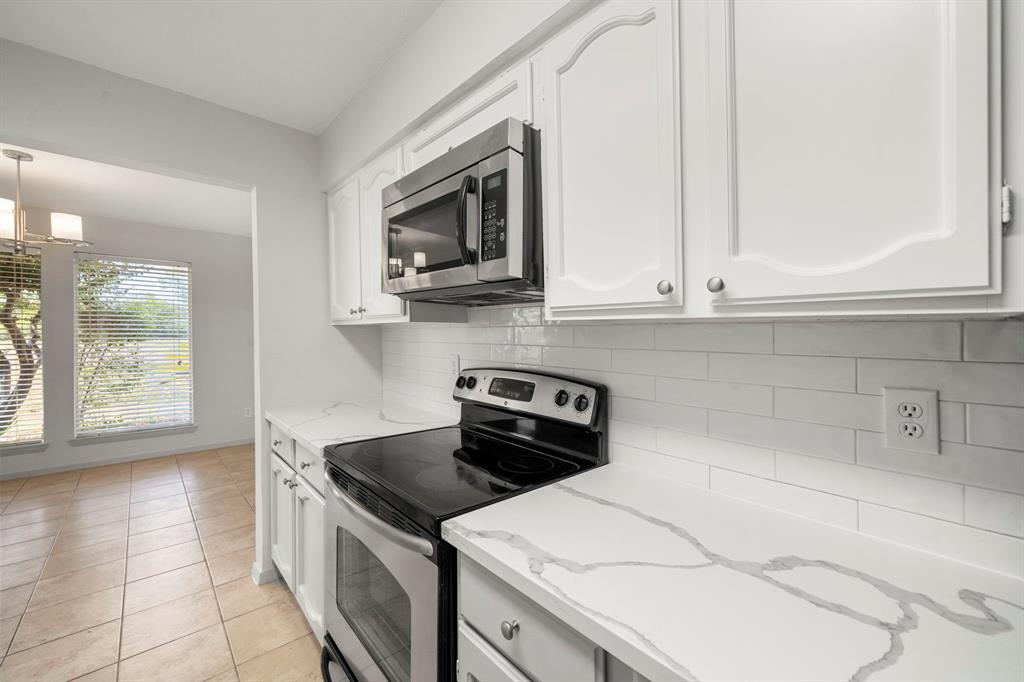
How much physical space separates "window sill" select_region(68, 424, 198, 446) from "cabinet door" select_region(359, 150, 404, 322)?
406 centimetres

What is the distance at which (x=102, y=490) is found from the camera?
366cm

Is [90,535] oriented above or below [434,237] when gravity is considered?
below

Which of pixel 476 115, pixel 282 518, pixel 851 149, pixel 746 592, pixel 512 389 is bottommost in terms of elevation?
pixel 282 518

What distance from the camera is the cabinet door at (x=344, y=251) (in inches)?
84.5

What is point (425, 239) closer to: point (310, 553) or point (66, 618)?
point (310, 553)

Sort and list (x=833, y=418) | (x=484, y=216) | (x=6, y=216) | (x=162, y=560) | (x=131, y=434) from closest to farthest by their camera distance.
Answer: (x=833, y=418) → (x=484, y=216) → (x=162, y=560) → (x=6, y=216) → (x=131, y=434)

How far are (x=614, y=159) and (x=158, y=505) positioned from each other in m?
4.16

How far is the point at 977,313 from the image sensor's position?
1.89 feet

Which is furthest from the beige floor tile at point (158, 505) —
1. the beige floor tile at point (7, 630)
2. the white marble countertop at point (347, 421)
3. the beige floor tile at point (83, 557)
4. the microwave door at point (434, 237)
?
the microwave door at point (434, 237)

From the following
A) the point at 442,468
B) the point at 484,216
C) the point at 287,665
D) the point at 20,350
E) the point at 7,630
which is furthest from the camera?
the point at 20,350

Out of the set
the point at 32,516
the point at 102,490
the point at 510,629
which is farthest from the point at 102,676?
the point at 102,490

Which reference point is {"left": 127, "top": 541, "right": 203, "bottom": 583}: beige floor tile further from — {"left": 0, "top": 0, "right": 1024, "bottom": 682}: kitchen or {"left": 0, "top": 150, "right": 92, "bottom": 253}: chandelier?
{"left": 0, "top": 150, "right": 92, "bottom": 253}: chandelier

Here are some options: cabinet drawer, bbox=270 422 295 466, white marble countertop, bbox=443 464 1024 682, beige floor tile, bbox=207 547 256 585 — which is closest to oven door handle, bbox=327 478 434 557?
white marble countertop, bbox=443 464 1024 682

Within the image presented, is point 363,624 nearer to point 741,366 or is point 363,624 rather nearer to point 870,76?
point 741,366
